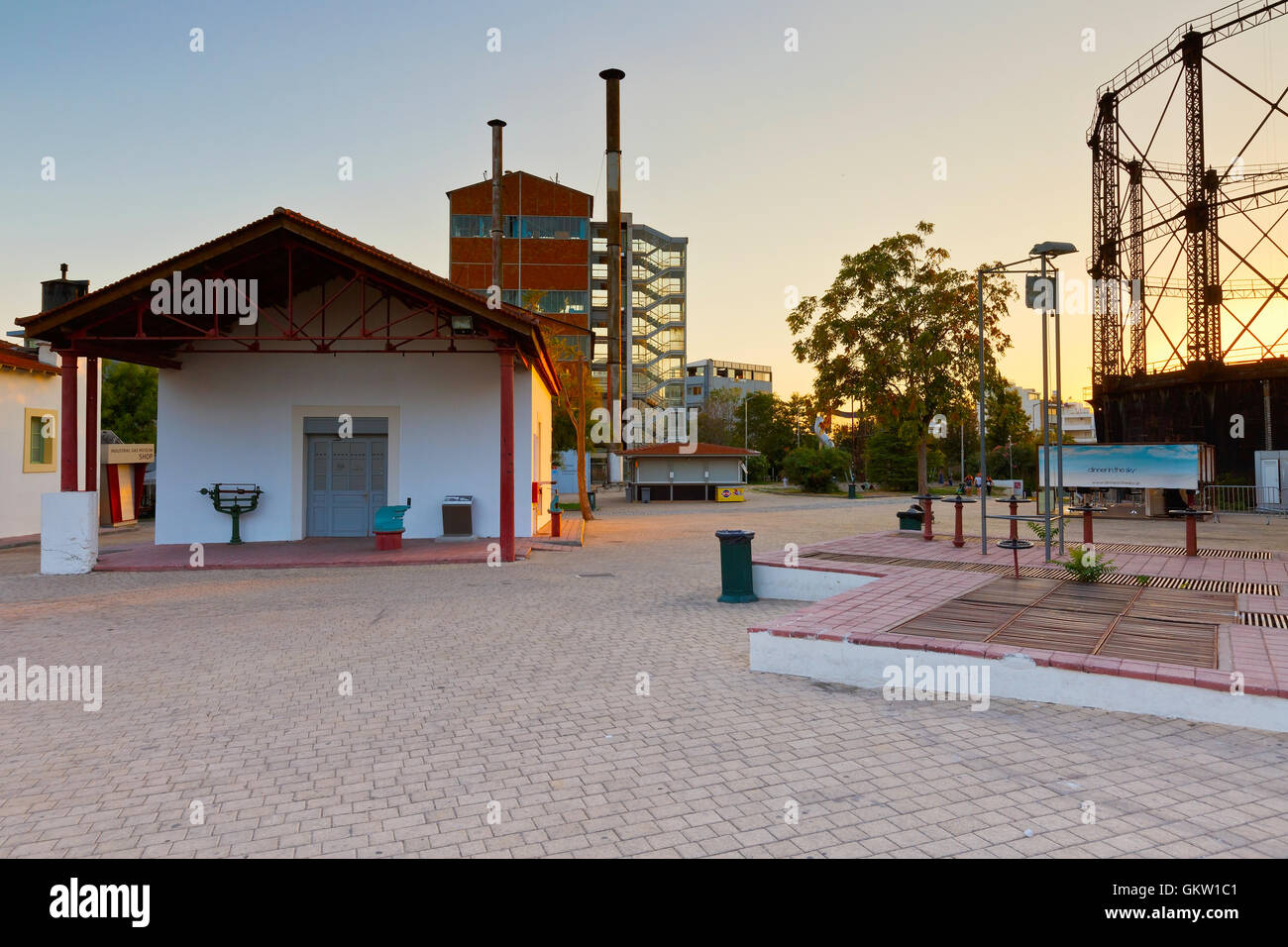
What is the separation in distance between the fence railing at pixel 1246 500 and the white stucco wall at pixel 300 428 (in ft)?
66.8

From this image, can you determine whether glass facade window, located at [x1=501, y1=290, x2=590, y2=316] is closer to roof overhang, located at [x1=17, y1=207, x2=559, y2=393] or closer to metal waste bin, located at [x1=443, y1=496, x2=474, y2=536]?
roof overhang, located at [x1=17, y1=207, x2=559, y2=393]

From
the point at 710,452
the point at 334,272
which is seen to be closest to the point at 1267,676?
the point at 334,272

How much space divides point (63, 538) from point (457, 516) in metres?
6.61

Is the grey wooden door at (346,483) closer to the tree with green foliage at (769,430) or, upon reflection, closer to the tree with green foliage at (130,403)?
the tree with green foliage at (130,403)

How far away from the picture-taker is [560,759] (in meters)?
4.46

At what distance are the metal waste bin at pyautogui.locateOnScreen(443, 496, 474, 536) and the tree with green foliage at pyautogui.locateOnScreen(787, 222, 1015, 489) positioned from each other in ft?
67.2

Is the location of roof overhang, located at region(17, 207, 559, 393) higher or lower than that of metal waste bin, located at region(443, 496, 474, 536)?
higher

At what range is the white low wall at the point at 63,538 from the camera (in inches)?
504

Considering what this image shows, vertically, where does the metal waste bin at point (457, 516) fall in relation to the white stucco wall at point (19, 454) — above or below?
below

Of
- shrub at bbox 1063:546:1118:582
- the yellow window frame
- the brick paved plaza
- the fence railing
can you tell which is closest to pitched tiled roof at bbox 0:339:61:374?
the yellow window frame

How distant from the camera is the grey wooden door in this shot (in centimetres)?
1669

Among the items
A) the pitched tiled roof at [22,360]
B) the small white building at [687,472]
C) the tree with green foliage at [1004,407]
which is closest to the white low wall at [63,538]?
the pitched tiled roof at [22,360]

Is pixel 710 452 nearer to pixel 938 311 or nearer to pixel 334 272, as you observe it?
pixel 938 311

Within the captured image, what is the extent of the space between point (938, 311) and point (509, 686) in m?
29.9
